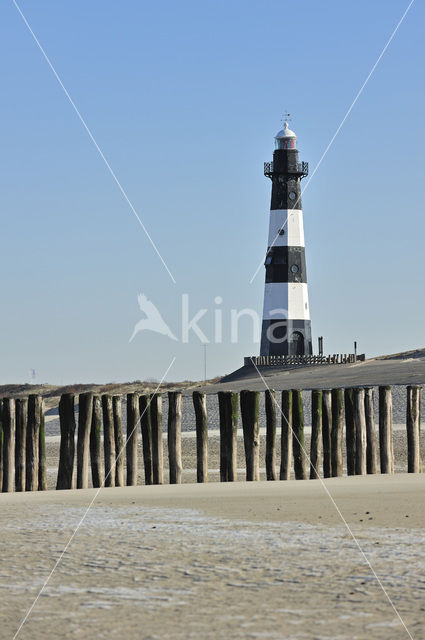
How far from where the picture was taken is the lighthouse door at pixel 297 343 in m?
49.5

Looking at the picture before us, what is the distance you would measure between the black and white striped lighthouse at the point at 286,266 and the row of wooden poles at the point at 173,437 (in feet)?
111

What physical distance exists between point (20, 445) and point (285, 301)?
117 feet

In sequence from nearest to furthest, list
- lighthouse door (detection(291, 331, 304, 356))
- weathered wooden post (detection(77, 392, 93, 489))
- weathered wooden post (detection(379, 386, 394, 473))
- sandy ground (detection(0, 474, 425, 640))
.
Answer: sandy ground (detection(0, 474, 425, 640)) → weathered wooden post (detection(77, 392, 93, 489)) → weathered wooden post (detection(379, 386, 394, 473)) → lighthouse door (detection(291, 331, 304, 356))

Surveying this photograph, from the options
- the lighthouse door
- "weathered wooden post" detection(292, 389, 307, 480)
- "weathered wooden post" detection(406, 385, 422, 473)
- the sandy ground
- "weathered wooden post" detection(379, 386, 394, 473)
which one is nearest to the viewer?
the sandy ground

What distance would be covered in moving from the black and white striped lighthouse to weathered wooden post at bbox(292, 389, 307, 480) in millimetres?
33997

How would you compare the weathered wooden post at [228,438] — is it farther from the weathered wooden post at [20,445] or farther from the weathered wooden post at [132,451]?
the weathered wooden post at [20,445]

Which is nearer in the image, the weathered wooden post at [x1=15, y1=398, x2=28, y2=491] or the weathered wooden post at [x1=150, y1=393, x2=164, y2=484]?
the weathered wooden post at [x1=15, y1=398, x2=28, y2=491]

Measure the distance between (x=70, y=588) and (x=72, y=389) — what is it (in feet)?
206

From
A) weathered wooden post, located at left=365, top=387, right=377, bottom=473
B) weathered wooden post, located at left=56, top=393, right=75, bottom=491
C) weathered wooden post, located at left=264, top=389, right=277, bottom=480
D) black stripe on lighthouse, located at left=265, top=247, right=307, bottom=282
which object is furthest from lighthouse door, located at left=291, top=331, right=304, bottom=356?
weathered wooden post, located at left=56, top=393, right=75, bottom=491

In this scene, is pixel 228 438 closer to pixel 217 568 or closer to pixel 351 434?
pixel 351 434

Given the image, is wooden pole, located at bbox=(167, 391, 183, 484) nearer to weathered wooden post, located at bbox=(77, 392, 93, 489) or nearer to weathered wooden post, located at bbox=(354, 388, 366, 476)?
weathered wooden post, located at bbox=(77, 392, 93, 489)

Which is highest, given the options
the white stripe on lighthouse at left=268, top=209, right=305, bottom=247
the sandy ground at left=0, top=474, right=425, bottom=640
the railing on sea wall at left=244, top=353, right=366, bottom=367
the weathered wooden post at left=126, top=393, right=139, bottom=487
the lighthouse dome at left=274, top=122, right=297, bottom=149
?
the lighthouse dome at left=274, top=122, right=297, bottom=149

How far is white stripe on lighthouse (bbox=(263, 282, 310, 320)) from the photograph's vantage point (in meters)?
48.6

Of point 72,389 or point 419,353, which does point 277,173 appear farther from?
point 72,389
